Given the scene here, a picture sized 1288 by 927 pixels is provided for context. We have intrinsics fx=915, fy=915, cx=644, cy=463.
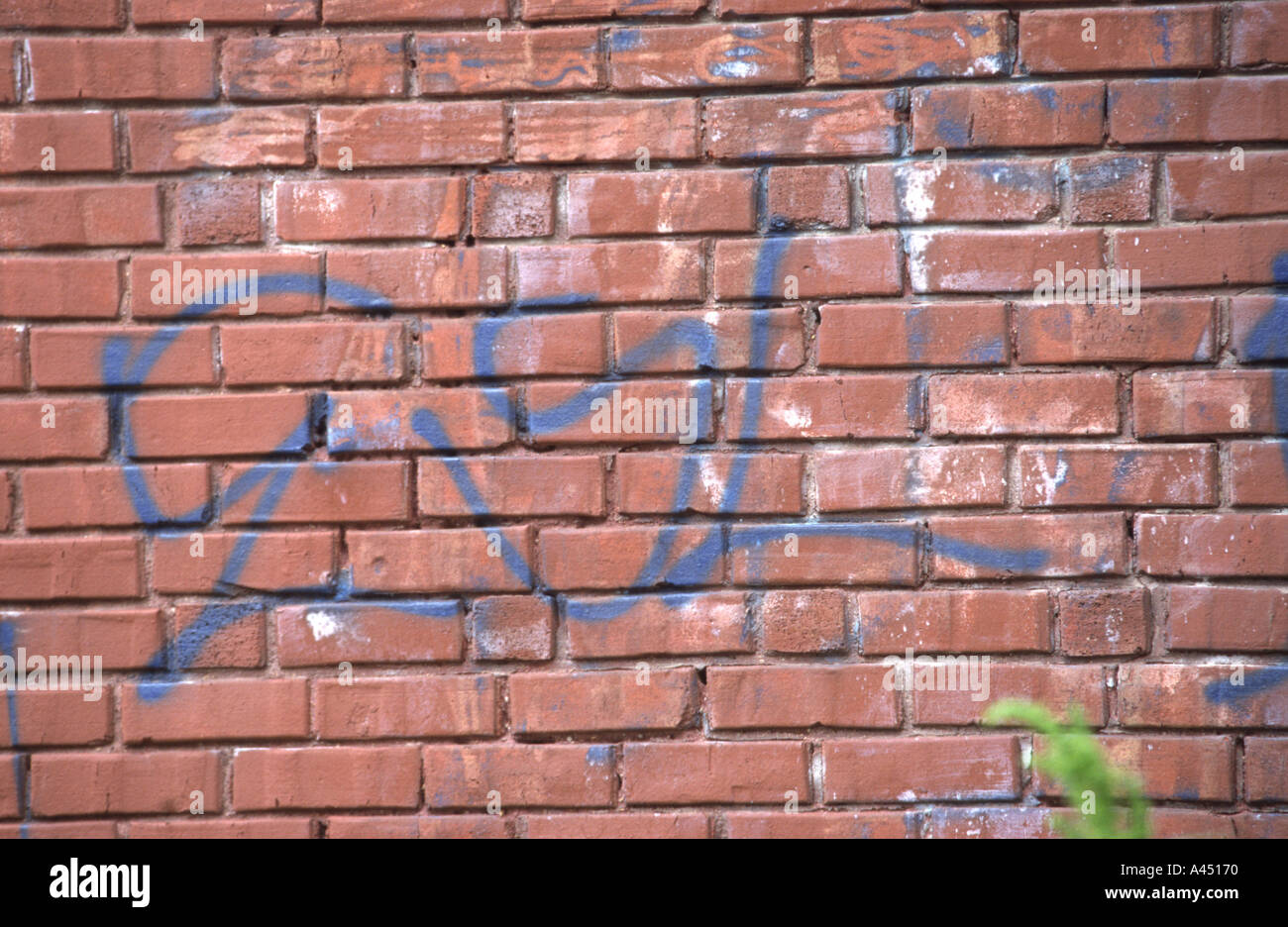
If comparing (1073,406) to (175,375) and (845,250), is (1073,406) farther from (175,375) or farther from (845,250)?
(175,375)

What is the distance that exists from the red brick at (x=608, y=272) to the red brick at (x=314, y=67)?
0.34 meters

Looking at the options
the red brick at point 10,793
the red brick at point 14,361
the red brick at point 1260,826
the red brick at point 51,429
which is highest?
the red brick at point 14,361

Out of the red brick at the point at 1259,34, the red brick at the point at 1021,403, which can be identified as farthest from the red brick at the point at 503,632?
the red brick at the point at 1259,34

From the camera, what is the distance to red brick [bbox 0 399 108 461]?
138cm

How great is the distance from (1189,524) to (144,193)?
1648 millimetres

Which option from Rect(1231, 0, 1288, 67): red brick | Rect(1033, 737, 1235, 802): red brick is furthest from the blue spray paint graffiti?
Rect(1231, 0, 1288, 67): red brick

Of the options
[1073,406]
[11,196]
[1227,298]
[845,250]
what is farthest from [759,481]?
[11,196]

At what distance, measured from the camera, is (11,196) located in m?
1.39

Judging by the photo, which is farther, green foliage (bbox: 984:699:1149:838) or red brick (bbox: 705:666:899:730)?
red brick (bbox: 705:666:899:730)

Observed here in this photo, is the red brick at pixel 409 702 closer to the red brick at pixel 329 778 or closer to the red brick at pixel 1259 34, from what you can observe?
the red brick at pixel 329 778

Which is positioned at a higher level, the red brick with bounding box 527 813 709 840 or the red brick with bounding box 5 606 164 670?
the red brick with bounding box 5 606 164 670

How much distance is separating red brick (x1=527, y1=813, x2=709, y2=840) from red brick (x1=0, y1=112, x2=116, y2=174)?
121 cm

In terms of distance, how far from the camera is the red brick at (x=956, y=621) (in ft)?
4.50

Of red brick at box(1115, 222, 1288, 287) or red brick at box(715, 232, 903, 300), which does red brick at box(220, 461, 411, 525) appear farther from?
red brick at box(1115, 222, 1288, 287)
